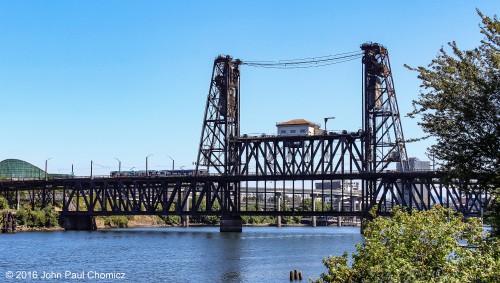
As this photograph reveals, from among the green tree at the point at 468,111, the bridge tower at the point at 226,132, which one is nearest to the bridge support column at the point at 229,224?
the bridge tower at the point at 226,132

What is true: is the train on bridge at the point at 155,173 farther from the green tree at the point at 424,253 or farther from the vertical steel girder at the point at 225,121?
the green tree at the point at 424,253

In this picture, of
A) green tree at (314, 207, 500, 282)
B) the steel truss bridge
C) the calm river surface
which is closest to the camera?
green tree at (314, 207, 500, 282)

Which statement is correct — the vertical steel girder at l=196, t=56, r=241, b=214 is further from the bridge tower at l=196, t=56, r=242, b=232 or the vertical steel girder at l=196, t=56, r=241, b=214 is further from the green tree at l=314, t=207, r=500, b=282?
the green tree at l=314, t=207, r=500, b=282

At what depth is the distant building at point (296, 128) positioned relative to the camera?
14875cm

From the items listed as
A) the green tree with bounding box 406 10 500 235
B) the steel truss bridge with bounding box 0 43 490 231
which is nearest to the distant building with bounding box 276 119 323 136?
the steel truss bridge with bounding box 0 43 490 231

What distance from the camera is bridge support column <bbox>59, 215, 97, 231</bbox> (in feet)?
503

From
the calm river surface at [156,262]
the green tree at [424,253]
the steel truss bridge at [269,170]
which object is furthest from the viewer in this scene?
the steel truss bridge at [269,170]

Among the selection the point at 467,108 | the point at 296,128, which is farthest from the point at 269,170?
A: the point at 467,108

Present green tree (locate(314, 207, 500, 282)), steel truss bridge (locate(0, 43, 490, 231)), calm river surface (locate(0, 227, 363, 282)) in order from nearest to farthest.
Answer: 1. green tree (locate(314, 207, 500, 282))
2. calm river surface (locate(0, 227, 363, 282))
3. steel truss bridge (locate(0, 43, 490, 231))

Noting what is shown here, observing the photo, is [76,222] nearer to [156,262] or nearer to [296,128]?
[296,128]

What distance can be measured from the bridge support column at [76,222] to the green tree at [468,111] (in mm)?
128859

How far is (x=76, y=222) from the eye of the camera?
154m

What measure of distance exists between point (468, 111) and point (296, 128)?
11835 cm

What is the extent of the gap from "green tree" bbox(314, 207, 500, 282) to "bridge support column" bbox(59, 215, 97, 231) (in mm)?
130834
